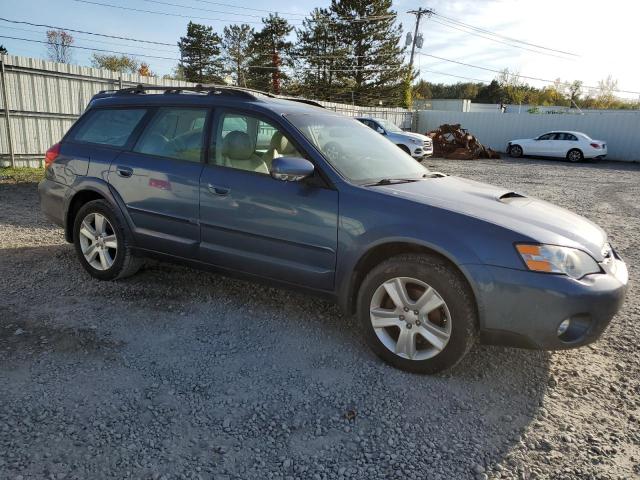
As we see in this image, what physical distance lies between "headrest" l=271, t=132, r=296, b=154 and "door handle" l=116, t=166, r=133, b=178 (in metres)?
1.32

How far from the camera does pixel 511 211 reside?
3189 mm

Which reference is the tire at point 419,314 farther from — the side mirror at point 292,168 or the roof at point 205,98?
the roof at point 205,98

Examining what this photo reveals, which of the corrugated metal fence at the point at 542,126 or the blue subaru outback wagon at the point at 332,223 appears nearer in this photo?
the blue subaru outback wagon at the point at 332,223

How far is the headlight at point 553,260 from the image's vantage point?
2723 mm

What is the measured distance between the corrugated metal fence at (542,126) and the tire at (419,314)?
25909mm

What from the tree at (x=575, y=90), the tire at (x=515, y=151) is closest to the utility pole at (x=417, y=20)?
the tire at (x=515, y=151)

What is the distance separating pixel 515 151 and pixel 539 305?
24149 mm

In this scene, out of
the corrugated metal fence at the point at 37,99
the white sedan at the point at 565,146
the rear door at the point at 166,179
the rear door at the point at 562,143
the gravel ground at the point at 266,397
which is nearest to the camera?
the gravel ground at the point at 266,397

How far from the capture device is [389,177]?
366cm

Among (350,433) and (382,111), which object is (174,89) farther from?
(382,111)

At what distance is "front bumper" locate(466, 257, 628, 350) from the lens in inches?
106

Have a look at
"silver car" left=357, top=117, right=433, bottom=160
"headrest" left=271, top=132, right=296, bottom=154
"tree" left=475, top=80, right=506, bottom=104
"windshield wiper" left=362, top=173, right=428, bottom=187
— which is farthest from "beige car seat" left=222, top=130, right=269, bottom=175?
"tree" left=475, top=80, right=506, bottom=104

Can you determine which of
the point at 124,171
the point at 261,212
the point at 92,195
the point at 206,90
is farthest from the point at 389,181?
the point at 92,195

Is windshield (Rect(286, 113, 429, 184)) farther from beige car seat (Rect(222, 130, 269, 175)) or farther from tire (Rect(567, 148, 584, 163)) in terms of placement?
tire (Rect(567, 148, 584, 163))
